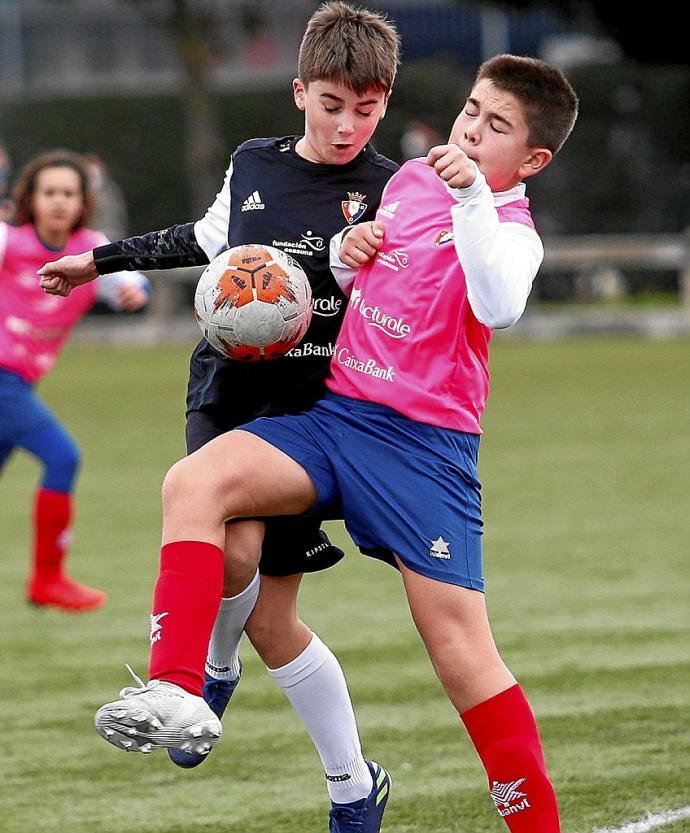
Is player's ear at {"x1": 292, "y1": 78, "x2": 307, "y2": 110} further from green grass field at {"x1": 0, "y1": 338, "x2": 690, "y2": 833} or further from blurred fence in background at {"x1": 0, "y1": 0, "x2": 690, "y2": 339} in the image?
blurred fence in background at {"x1": 0, "y1": 0, "x2": 690, "y2": 339}

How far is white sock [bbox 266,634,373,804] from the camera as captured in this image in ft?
15.0

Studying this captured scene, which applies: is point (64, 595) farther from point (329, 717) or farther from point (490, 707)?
point (490, 707)

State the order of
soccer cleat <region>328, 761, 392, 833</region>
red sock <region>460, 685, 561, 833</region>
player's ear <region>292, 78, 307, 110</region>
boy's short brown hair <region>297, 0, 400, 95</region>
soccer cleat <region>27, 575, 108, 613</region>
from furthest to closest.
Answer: soccer cleat <region>27, 575, 108, 613</region> < soccer cleat <region>328, 761, 392, 833</region> < player's ear <region>292, 78, 307, 110</region> < boy's short brown hair <region>297, 0, 400, 95</region> < red sock <region>460, 685, 561, 833</region>

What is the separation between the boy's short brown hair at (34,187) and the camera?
8.37 meters

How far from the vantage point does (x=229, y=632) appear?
4648mm

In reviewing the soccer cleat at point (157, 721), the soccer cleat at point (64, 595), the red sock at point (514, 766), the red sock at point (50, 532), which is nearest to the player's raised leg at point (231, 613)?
the soccer cleat at point (157, 721)

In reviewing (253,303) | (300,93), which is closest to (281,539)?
(253,303)

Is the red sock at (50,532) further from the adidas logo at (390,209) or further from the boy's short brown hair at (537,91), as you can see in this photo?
the boy's short brown hair at (537,91)

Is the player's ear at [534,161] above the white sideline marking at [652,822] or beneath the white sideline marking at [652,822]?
above

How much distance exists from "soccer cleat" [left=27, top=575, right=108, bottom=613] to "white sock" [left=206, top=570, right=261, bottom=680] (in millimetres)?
3340

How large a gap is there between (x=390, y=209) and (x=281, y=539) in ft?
2.89

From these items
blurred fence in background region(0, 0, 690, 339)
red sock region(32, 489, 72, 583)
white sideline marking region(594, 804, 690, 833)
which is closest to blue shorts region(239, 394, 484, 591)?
white sideline marking region(594, 804, 690, 833)

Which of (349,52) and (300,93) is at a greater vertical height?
(349,52)

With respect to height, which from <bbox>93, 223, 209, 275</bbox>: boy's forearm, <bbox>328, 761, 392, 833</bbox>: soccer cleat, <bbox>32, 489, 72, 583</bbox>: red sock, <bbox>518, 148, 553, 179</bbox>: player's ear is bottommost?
<bbox>32, 489, 72, 583</bbox>: red sock
